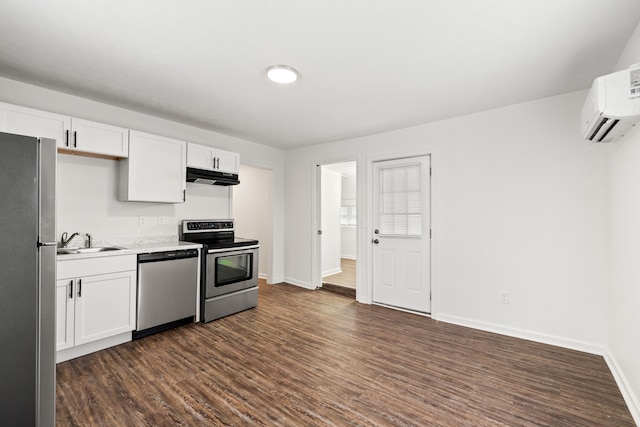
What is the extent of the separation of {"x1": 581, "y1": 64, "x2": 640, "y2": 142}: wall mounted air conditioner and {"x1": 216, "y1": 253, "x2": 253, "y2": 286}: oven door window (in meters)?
3.68

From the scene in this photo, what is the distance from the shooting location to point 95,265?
2684 millimetres

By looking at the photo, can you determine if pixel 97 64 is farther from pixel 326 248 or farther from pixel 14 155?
pixel 326 248

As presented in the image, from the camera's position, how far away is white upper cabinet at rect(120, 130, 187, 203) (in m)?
3.21

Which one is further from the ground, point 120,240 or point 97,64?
point 97,64

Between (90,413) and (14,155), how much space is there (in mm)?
1645

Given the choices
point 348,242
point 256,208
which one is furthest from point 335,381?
point 348,242

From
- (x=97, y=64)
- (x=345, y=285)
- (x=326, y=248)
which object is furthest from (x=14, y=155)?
(x=326, y=248)

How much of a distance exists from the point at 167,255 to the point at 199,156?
4.39 ft

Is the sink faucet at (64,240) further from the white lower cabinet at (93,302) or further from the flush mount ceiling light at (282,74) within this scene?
the flush mount ceiling light at (282,74)

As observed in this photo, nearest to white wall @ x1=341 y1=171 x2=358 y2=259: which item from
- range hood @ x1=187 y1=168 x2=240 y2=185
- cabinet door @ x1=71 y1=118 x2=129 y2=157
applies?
range hood @ x1=187 y1=168 x2=240 y2=185

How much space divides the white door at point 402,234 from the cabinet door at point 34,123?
3.52 meters

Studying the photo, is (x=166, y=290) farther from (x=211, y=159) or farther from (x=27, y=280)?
(x=27, y=280)

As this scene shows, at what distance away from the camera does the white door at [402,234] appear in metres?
3.85

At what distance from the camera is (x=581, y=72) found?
248cm
